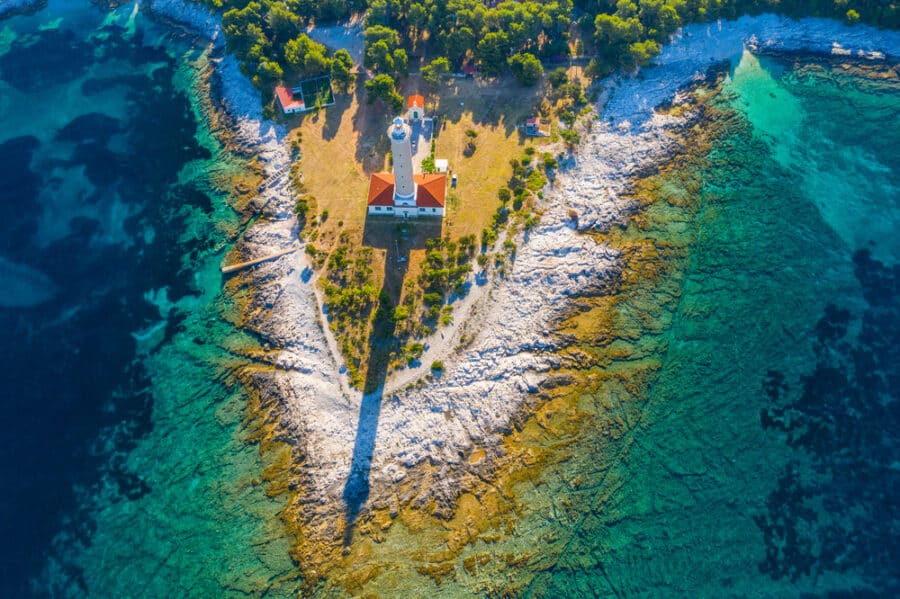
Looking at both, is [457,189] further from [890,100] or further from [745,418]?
[890,100]

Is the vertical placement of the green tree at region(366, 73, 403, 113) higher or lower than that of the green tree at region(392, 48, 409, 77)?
lower

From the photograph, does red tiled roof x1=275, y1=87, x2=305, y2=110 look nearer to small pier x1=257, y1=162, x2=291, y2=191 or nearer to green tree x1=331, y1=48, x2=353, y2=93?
green tree x1=331, y1=48, x2=353, y2=93

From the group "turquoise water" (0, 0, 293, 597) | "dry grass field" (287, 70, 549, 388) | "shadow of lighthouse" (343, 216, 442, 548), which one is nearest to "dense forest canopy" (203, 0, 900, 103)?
"dry grass field" (287, 70, 549, 388)

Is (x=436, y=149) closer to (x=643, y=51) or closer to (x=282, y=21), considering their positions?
(x=643, y=51)

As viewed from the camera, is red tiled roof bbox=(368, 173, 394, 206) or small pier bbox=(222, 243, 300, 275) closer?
red tiled roof bbox=(368, 173, 394, 206)

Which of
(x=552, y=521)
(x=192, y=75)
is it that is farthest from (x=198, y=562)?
(x=192, y=75)
